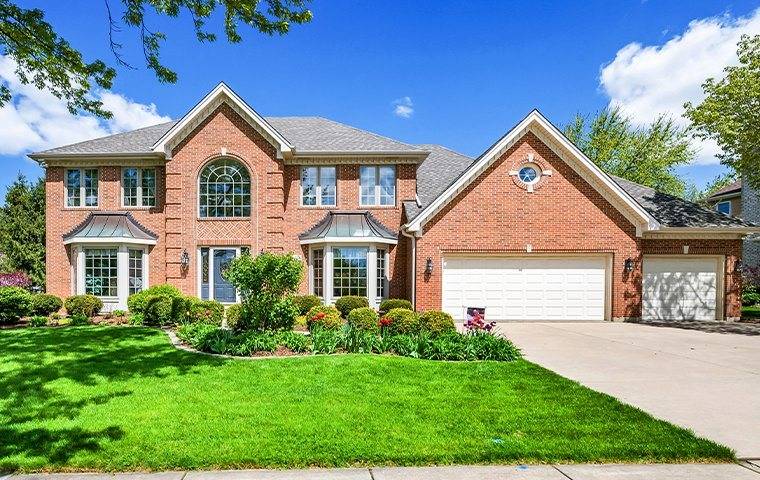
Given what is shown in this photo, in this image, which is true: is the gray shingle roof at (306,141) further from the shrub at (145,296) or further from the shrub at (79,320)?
the shrub at (79,320)

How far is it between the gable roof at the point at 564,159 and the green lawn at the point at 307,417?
24.4 ft

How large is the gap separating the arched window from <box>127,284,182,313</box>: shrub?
3217 millimetres

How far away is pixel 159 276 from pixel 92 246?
8.83 feet

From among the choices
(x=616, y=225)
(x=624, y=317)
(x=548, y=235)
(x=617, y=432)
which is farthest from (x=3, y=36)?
(x=624, y=317)

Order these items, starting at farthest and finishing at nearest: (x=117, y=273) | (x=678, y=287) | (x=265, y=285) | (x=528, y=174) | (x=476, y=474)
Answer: (x=117, y=273)
(x=678, y=287)
(x=528, y=174)
(x=265, y=285)
(x=476, y=474)

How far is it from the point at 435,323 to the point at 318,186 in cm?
931

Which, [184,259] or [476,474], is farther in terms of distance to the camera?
[184,259]

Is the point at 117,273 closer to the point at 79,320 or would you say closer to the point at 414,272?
the point at 79,320

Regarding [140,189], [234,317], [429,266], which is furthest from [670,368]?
[140,189]

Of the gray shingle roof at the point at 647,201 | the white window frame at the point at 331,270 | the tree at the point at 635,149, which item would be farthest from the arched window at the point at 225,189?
the tree at the point at 635,149

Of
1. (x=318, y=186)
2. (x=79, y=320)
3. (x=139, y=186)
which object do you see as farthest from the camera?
(x=139, y=186)

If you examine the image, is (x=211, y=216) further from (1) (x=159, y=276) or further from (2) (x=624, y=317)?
(2) (x=624, y=317)

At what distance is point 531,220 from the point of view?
14625mm

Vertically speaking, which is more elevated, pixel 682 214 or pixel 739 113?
pixel 739 113
